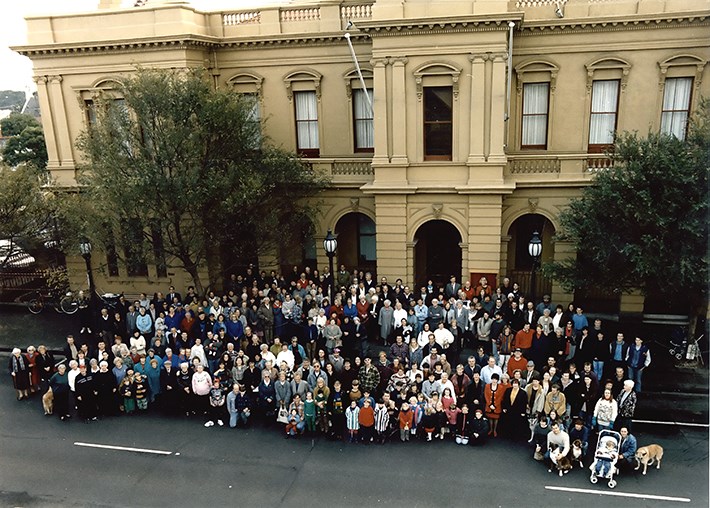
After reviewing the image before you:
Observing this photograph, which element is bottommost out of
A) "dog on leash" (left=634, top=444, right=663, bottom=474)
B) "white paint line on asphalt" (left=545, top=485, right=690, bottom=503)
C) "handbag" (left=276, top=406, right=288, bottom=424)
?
"white paint line on asphalt" (left=545, top=485, right=690, bottom=503)

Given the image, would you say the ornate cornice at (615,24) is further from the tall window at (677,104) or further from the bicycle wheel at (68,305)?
the bicycle wheel at (68,305)

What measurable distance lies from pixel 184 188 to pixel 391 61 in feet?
26.2

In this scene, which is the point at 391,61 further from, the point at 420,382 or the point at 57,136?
the point at 57,136

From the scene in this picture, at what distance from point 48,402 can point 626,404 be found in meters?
14.5

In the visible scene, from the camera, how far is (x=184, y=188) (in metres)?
19.2

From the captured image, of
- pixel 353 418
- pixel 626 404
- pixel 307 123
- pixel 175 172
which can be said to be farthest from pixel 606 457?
pixel 307 123

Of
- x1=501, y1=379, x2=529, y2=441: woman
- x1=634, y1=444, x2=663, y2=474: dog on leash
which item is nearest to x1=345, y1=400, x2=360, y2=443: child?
x1=501, y1=379, x2=529, y2=441: woman

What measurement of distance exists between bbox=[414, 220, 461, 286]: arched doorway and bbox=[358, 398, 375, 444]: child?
31.4 feet

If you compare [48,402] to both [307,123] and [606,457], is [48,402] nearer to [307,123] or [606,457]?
[307,123]

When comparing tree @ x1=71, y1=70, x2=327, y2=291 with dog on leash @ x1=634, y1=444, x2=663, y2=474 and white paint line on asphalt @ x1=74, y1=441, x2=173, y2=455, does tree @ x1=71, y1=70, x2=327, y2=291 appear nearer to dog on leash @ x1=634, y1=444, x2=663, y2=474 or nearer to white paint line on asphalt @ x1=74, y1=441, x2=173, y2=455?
white paint line on asphalt @ x1=74, y1=441, x2=173, y2=455

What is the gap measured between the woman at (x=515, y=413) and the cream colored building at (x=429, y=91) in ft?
24.4

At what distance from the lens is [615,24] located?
20109 mm

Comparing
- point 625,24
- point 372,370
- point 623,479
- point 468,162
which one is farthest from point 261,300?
point 625,24

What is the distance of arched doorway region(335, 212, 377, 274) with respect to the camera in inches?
961
